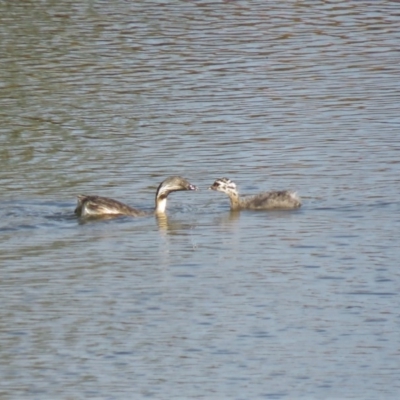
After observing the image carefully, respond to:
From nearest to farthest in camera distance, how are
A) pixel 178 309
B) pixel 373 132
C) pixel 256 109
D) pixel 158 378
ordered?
pixel 158 378, pixel 178 309, pixel 373 132, pixel 256 109

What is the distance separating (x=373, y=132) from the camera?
20.0m

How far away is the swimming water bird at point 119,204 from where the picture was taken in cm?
1623

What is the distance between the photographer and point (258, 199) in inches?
659

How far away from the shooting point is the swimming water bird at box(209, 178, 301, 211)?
644 inches

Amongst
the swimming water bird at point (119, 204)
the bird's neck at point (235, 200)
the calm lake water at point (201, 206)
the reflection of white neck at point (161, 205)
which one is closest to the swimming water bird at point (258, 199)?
the bird's neck at point (235, 200)

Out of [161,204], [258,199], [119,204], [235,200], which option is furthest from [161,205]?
[258,199]

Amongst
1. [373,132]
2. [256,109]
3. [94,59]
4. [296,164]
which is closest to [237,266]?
[296,164]

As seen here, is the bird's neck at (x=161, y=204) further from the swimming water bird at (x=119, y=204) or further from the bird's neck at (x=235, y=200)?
the bird's neck at (x=235, y=200)

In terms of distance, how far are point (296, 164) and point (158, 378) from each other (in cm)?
771

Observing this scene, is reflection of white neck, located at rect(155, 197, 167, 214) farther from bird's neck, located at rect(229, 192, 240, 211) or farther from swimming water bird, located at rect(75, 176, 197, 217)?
bird's neck, located at rect(229, 192, 240, 211)

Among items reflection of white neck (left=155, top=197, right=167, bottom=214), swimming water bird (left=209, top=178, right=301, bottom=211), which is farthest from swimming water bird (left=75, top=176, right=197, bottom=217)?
swimming water bird (left=209, top=178, right=301, bottom=211)

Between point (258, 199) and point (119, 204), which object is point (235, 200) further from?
point (119, 204)

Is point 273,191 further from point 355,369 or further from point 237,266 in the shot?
point 355,369

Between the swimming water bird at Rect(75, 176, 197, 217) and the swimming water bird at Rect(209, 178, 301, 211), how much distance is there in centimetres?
41
